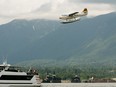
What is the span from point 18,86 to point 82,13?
147 ft

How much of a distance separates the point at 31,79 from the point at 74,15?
3460 cm

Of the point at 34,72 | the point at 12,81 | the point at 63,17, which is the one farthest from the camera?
the point at 63,17

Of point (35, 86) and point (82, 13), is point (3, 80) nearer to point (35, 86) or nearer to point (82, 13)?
point (35, 86)

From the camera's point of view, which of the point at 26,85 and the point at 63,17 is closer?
the point at 26,85

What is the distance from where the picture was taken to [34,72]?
103375 millimetres

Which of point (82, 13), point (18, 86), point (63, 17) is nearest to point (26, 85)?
point (18, 86)

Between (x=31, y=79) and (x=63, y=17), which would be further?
(x=63, y=17)

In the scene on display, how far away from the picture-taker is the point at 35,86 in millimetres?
99688

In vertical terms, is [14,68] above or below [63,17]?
below

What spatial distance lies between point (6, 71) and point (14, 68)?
3.21m

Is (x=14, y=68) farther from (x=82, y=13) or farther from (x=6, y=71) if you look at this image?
(x=82, y=13)

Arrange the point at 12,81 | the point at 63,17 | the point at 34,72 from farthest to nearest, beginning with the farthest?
the point at 63,17 → the point at 34,72 → the point at 12,81

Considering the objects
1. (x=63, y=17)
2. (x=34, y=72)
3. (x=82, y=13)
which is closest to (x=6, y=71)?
(x=34, y=72)

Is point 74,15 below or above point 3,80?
above
